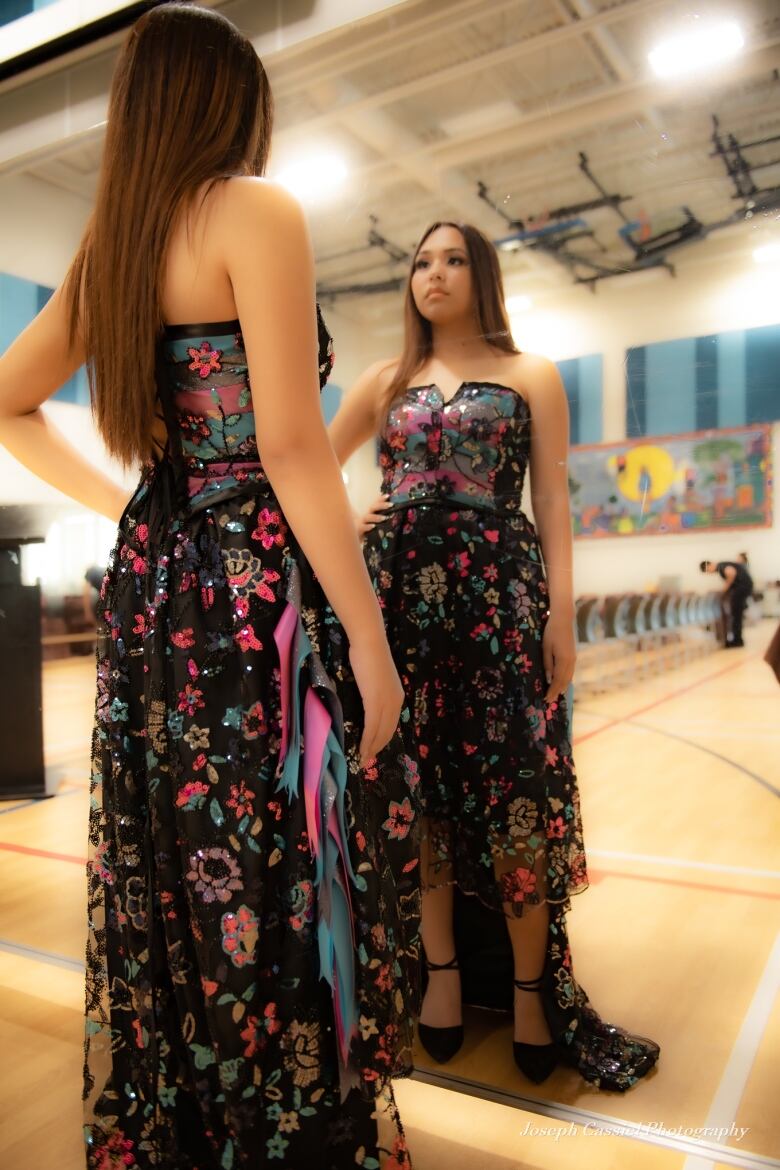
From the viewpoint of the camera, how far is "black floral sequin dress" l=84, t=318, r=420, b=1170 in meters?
1.01

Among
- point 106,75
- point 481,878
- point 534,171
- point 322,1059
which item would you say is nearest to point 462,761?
point 481,878

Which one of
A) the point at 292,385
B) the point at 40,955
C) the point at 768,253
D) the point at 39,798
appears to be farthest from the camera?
the point at 39,798

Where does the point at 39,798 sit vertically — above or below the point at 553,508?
below

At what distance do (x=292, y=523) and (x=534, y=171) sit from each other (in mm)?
1062

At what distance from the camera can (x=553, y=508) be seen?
63.9 inches

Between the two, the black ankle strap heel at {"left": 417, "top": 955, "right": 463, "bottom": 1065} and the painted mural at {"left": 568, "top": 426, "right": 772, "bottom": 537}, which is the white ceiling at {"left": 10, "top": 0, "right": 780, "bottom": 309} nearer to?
the painted mural at {"left": 568, "top": 426, "right": 772, "bottom": 537}

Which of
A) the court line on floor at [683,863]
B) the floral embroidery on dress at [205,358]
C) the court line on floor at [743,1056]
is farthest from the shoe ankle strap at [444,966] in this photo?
the floral embroidery on dress at [205,358]

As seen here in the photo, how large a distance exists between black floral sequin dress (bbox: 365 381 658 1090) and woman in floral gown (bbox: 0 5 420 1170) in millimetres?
449

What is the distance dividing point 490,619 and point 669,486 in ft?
1.41

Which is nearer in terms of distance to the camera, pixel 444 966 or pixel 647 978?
pixel 444 966

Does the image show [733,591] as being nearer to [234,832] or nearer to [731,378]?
[731,378]

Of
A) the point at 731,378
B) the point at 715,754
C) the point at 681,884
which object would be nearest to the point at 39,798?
the point at 681,884

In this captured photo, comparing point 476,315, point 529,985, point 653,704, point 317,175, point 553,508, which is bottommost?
point 529,985

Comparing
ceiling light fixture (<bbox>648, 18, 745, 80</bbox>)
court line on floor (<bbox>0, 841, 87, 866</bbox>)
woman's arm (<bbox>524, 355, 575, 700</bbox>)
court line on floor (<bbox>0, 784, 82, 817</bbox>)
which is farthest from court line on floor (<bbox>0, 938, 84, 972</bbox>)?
ceiling light fixture (<bbox>648, 18, 745, 80</bbox>)
